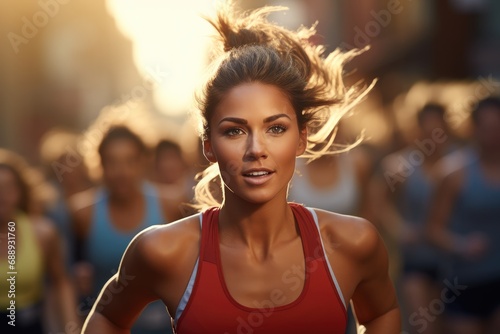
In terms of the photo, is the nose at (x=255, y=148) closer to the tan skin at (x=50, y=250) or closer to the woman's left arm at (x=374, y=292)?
the woman's left arm at (x=374, y=292)

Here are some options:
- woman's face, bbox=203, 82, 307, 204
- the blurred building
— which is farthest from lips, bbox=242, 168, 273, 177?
the blurred building

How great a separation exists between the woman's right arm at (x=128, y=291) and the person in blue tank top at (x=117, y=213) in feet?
10.5

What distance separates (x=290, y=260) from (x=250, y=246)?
174 millimetres

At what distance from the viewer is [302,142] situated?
450 centimetres

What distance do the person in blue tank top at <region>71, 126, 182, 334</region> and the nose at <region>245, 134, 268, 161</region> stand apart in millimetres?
3735

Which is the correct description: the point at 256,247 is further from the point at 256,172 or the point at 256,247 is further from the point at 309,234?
the point at 256,172

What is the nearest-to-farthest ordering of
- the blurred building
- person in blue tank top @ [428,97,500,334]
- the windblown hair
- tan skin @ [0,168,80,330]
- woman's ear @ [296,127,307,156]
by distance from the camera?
the windblown hair, woman's ear @ [296,127,307,156], tan skin @ [0,168,80,330], person in blue tank top @ [428,97,500,334], the blurred building

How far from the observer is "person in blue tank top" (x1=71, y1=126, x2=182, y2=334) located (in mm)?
7844

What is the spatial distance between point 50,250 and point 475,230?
122 inches

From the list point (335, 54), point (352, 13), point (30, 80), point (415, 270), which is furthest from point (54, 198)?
point (30, 80)

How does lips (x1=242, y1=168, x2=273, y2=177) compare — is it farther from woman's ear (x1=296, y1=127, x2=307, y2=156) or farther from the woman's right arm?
the woman's right arm

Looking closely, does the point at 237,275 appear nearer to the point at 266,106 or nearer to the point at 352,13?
the point at 266,106

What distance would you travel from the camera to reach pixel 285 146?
424cm

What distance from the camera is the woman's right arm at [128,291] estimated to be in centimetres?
428
